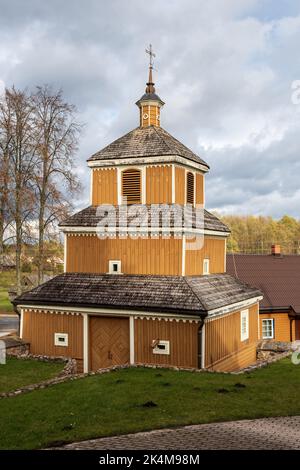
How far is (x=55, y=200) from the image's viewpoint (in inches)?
1197

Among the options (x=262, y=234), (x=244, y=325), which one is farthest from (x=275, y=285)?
(x=262, y=234)

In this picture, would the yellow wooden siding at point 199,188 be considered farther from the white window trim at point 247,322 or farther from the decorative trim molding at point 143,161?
the white window trim at point 247,322

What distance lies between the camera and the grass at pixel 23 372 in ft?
49.2

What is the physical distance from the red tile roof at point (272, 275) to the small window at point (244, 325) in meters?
5.97

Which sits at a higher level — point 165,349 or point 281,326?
point 165,349

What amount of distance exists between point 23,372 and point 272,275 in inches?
742

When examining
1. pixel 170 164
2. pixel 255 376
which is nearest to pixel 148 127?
pixel 170 164

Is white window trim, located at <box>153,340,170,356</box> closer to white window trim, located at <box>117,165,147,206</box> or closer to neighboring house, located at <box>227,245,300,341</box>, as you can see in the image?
white window trim, located at <box>117,165,147,206</box>

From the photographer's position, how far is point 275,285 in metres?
29.1

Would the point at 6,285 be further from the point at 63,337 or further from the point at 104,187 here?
the point at 63,337

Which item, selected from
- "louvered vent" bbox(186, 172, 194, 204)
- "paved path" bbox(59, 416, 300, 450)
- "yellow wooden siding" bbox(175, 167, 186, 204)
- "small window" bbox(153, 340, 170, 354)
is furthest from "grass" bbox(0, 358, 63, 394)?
"louvered vent" bbox(186, 172, 194, 204)

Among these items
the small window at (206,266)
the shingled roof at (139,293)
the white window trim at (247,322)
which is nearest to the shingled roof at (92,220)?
the small window at (206,266)

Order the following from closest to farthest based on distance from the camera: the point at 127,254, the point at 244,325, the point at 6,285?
1. the point at 127,254
2. the point at 244,325
3. the point at 6,285

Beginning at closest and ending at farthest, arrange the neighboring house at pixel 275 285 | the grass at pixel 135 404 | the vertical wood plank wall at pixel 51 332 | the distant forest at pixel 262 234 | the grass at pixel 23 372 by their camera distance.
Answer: the grass at pixel 135 404
the grass at pixel 23 372
the vertical wood plank wall at pixel 51 332
the neighboring house at pixel 275 285
the distant forest at pixel 262 234
